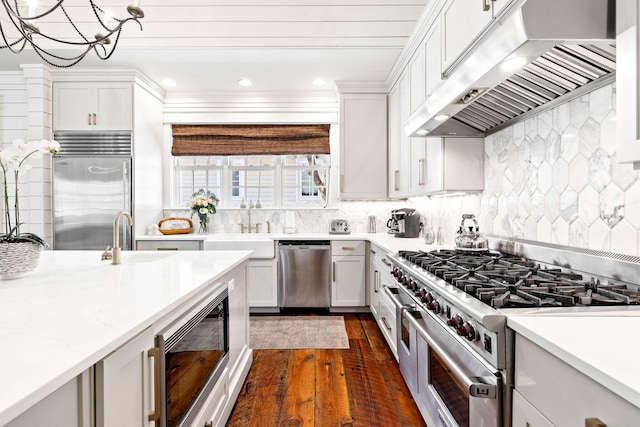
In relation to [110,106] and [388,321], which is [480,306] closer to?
[388,321]

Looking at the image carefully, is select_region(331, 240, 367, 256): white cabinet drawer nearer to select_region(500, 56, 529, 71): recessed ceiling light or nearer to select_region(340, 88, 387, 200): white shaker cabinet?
select_region(340, 88, 387, 200): white shaker cabinet

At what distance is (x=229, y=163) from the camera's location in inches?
182

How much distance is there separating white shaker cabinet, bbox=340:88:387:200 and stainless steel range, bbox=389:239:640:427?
6.95 feet

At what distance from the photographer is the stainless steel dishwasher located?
3852 millimetres

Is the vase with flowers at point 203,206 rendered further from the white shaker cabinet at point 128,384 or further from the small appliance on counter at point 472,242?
the white shaker cabinet at point 128,384

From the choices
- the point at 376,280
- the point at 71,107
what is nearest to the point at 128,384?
the point at 376,280

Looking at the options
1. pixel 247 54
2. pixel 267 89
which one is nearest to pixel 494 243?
pixel 247 54

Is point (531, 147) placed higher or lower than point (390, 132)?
lower

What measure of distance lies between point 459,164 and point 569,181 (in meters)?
0.88

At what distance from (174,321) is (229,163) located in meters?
3.60

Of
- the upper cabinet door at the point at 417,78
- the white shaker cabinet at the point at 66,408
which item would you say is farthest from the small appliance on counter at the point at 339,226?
the white shaker cabinet at the point at 66,408

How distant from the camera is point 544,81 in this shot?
1.68m

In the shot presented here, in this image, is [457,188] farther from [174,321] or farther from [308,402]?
[174,321]

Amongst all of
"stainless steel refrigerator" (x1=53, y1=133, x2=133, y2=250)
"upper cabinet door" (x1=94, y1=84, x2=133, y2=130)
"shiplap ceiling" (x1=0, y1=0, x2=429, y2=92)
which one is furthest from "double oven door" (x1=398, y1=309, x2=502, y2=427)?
"upper cabinet door" (x1=94, y1=84, x2=133, y2=130)
